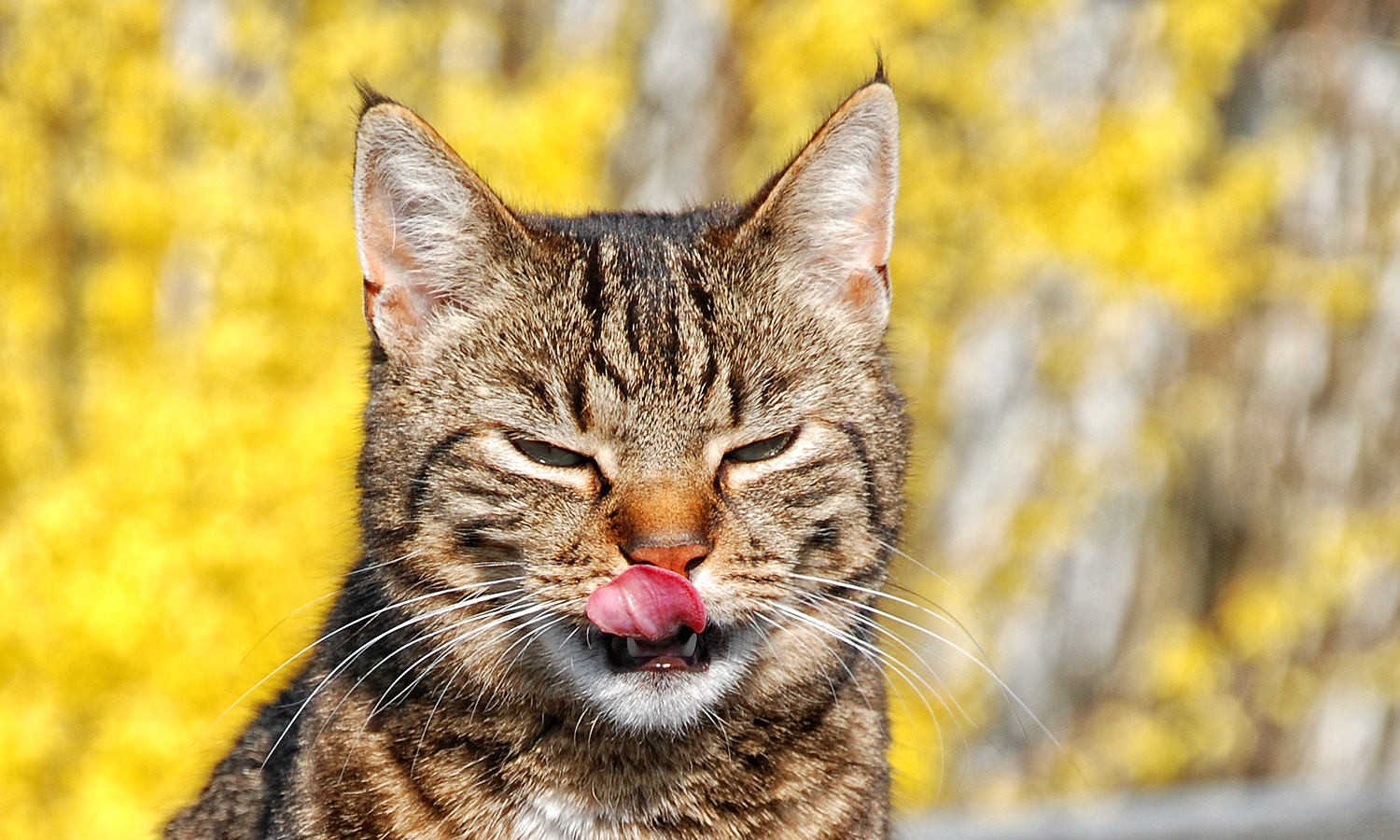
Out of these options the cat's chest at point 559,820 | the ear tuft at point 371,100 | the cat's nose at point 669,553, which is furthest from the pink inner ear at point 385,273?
the cat's chest at point 559,820

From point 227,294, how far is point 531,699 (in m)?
3.74

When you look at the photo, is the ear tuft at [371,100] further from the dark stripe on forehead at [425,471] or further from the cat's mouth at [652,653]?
the cat's mouth at [652,653]

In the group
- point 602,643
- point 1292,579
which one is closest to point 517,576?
point 602,643

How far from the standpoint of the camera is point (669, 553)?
6.88 feet

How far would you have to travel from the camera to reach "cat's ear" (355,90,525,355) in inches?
90.7

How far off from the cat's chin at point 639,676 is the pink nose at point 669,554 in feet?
0.39

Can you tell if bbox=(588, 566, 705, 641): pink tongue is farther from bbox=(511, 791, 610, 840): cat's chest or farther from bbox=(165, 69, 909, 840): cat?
bbox=(511, 791, 610, 840): cat's chest

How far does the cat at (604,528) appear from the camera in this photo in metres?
2.17

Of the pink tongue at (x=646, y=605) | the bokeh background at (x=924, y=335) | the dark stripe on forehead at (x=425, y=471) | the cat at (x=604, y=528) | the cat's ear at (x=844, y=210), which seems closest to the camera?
the pink tongue at (x=646, y=605)

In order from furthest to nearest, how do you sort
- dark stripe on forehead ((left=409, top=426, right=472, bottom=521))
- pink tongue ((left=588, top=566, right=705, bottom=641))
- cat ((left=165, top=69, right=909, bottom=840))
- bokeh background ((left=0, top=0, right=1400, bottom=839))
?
bokeh background ((left=0, top=0, right=1400, bottom=839)), dark stripe on forehead ((left=409, top=426, right=472, bottom=521)), cat ((left=165, top=69, right=909, bottom=840)), pink tongue ((left=588, top=566, right=705, bottom=641))

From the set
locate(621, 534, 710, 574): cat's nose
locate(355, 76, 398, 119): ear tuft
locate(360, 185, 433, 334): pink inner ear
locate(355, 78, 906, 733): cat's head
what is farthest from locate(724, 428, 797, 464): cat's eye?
locate(355, 76, 398, 119): ear tuft

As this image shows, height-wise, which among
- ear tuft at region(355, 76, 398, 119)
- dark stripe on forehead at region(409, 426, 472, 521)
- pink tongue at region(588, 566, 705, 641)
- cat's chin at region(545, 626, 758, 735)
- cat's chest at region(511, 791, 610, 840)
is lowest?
cat's chest at region(511, 791, 610, 840)

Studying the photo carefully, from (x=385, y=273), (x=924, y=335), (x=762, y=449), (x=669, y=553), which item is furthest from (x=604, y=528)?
A: (x=924, y=335)

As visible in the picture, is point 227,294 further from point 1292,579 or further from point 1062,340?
point 1292,579
